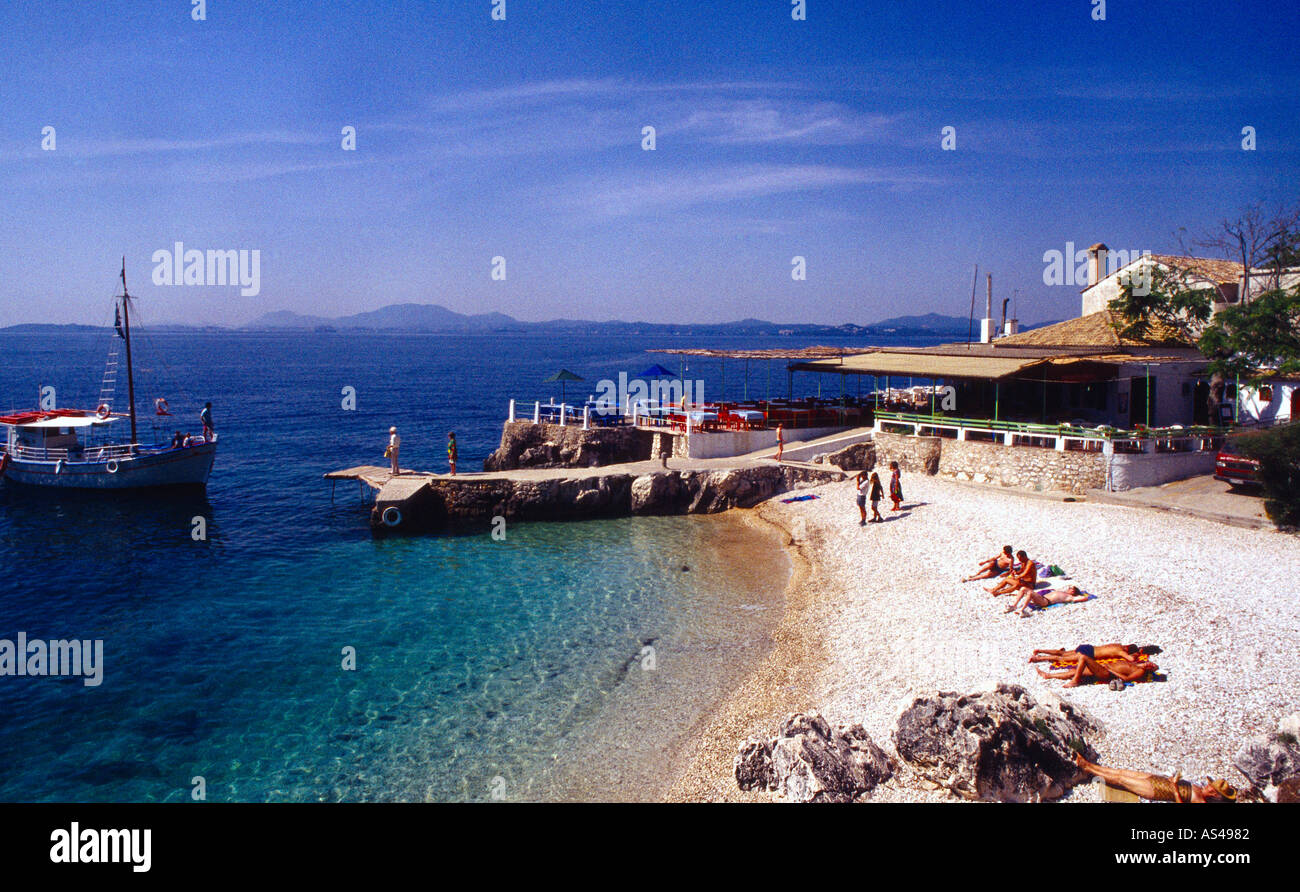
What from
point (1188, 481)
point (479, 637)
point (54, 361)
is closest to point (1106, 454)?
point (1188, 481)

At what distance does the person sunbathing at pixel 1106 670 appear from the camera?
1111 centimetres

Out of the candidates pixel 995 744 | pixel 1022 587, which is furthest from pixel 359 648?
pixel 1022 587

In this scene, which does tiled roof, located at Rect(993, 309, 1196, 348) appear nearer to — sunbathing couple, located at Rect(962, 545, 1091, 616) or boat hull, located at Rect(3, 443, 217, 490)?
sunbathing couple, located at Rect(962, 545, 1091, 616)

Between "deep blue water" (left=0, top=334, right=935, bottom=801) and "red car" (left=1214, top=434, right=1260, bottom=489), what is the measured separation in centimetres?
1188

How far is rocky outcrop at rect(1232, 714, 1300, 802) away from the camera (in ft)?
26.5

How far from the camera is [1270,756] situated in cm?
841

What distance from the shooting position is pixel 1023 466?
2331cm

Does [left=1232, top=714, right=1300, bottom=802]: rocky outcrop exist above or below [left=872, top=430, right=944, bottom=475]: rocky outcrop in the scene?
below

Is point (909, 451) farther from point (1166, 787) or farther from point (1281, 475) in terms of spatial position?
point (1166, 787)

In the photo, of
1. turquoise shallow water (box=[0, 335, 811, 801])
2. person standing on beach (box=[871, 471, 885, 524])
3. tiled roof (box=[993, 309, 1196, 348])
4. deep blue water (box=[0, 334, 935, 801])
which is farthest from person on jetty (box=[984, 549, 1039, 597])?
tiled roof (box=[993, 309, 1196, 348])

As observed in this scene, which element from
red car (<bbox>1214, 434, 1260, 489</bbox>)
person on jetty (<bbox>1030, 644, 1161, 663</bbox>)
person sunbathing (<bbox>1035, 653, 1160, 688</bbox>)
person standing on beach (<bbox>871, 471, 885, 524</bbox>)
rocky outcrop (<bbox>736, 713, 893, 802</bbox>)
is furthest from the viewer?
person standing on beach (<bbox>871, 471, 885, 524</bbox>)

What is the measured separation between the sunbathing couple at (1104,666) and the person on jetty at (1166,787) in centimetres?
252

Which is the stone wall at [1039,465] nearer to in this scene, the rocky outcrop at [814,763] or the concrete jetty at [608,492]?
the concrete jetty at [608,492]

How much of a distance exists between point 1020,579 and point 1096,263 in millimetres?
28002
